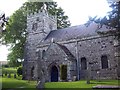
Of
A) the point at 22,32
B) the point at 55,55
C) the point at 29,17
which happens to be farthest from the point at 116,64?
the point at 22,32

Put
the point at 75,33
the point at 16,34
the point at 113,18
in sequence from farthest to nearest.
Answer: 1. the point at 16,34
2. the point at 75,33
3. the point at 113,18

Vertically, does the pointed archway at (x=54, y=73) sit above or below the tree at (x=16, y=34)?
below

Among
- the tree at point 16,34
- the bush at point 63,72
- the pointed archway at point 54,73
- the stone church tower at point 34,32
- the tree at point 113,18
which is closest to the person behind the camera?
the tree at point 113,18

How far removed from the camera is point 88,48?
27859mm

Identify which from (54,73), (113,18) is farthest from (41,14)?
(113,18)

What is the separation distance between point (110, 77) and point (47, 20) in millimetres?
15437

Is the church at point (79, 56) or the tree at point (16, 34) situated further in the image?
the tree at point (16, 34)

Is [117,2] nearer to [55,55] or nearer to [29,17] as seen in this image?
[55,55]

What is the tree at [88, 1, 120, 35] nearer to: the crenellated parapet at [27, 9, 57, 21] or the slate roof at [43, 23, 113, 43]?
the slate roof at [43, 23, 113, 43]

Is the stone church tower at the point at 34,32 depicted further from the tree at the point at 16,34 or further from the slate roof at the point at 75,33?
the tree at the point at 16,34

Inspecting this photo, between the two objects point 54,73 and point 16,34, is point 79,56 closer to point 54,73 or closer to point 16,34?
point 54,73

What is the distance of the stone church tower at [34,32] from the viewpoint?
111ft

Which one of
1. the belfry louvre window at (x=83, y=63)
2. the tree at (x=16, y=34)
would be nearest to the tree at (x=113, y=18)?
the belfry louvre window at (x=83, y=63)

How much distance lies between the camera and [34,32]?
35531mm
